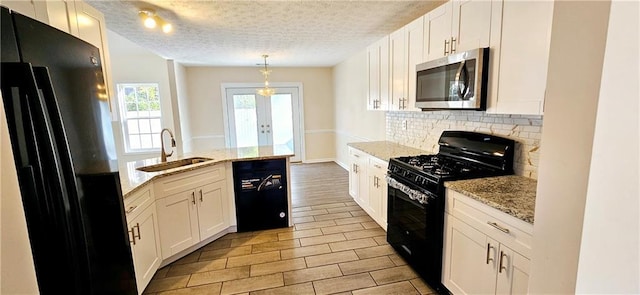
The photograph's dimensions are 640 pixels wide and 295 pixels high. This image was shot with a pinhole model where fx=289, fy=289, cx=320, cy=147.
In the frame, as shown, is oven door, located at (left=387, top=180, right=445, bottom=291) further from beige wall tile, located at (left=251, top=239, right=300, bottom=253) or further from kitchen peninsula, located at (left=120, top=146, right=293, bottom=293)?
kitchen peninsula, located at (left=120, top=146, right=293, bottom=293)

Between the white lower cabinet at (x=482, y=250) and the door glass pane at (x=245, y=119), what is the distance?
5.35 metres

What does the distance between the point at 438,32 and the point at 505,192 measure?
1413mm

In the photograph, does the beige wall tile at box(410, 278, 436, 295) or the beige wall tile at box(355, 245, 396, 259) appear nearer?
the beige wall tile at box(410, 278, 436, 295)

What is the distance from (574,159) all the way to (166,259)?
2924mm

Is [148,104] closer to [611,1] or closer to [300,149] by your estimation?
[300,149]

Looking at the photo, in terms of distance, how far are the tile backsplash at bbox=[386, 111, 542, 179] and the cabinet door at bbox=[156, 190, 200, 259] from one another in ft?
8.20

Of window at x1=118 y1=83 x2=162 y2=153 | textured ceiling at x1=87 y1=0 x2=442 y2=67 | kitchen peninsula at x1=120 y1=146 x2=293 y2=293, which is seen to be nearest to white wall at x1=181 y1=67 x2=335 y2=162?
window at x1=118 y1=83 x2=162 y2=153

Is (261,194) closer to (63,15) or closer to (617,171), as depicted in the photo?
(63,15)

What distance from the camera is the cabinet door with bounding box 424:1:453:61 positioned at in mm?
2292

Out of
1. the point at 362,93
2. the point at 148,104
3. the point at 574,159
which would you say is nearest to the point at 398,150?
the point at 362,93

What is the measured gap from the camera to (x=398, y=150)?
3338 millimetres

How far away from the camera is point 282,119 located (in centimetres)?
682

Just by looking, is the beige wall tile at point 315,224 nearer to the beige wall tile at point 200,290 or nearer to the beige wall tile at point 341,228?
the beige wall tile at point 341,228

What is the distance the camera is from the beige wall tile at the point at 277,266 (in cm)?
249
